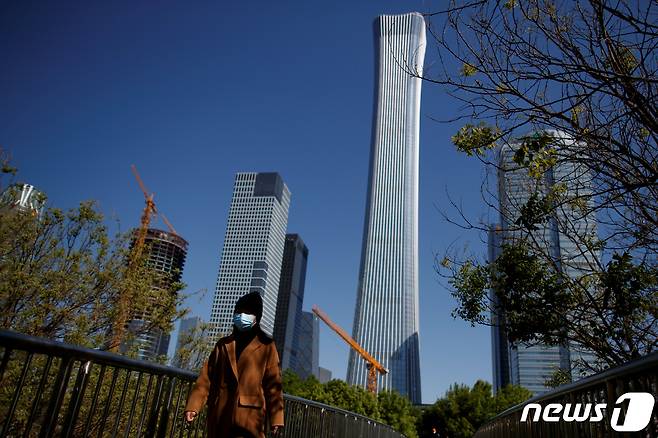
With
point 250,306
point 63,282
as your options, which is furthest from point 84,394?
point 63,282

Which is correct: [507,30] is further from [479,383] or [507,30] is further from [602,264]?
[479,383]

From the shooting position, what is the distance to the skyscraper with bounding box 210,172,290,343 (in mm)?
169125

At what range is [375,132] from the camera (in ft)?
400

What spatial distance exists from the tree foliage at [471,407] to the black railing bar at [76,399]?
55810 mm

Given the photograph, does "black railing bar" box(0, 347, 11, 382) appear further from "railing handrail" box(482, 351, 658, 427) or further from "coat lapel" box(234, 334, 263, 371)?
"railing handrail" box(482, 351, 658, 427)

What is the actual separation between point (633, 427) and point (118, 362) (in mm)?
Result: 3154

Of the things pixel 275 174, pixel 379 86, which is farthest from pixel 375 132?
pixel 275 174

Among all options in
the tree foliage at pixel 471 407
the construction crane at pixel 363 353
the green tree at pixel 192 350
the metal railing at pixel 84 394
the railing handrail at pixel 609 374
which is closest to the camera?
the railing handrail at pixel 609 374

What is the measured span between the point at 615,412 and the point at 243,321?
8.92 feet

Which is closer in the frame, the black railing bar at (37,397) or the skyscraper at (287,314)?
the black railing bar at (37,397)

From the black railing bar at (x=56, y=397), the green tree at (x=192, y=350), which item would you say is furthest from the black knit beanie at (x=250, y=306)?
the green tree at (x=192, y=350)

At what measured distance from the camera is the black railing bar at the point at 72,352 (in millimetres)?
2473

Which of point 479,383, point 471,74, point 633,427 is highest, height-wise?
point 479,383

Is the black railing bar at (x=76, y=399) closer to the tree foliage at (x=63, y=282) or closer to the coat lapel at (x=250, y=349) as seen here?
the coat lapel at (x=250, y=349)
